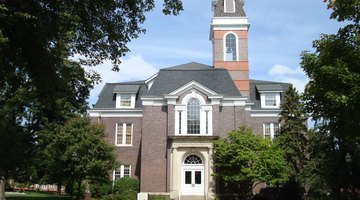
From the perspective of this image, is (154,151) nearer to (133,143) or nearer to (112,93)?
(133,143)

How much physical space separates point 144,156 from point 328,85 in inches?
854

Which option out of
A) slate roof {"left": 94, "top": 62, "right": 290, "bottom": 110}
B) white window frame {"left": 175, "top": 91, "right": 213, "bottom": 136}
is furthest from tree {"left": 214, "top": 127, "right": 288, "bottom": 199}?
slate roof {"left": 94, "top": 62, "right": 290, "bottom": 110}

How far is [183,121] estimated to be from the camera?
33.5 meters

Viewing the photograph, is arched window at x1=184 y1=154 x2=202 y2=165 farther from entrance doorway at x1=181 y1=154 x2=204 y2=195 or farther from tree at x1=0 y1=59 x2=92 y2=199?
tree at x1=0 y1=59 x2=92 y2=199

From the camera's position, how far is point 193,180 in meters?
32.8

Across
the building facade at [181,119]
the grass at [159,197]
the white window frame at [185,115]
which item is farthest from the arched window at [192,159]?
Result: the grass at [159,197]

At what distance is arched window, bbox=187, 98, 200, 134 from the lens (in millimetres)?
33438

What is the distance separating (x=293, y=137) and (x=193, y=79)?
10.4 meters

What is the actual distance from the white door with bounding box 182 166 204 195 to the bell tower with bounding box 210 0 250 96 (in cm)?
1212

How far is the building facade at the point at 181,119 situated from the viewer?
32.5m

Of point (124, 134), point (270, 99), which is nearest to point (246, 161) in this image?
point (270, 99)

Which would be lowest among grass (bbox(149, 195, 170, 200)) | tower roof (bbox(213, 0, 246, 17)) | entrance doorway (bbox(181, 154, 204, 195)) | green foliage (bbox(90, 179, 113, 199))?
grass (bbox(149, 195, 170, 200))

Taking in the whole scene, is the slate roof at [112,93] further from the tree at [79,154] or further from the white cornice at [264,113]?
the tree at [79,154]

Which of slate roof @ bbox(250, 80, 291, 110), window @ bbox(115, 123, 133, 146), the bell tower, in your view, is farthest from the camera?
the bell tower
